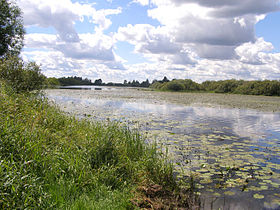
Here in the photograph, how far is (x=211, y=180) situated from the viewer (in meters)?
6.08

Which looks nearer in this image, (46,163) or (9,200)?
(9,200)

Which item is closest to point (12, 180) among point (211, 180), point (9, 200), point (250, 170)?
point (9, 200)

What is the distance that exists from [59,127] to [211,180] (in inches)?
221

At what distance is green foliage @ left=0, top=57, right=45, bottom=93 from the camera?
1449cm

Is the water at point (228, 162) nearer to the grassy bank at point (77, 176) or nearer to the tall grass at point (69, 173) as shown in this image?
the grassy bank at point (77, 176)

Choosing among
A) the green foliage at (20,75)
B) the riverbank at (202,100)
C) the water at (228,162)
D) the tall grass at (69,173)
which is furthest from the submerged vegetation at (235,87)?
the tall grass at (69,173)

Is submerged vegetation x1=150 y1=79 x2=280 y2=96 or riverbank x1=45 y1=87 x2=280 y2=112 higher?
submerged vegetation x1=150 y1=79 x2=280 y2=96

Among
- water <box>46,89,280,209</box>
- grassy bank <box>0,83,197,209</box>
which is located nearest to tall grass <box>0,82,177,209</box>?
grassy bank <box>0,83,197,209</box>

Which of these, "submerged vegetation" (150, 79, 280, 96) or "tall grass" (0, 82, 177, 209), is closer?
"tall grass" (0, 82, 177, 209)

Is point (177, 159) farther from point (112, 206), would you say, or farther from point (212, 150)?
point (112, 206)

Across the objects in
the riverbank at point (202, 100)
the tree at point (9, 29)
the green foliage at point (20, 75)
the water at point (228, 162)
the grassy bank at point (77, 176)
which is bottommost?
the water at point (228, 162)

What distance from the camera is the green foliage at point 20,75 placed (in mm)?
14492

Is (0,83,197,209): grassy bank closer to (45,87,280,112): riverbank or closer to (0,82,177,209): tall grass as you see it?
(0,82,177,209): tall grass

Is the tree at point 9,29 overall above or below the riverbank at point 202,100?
above
